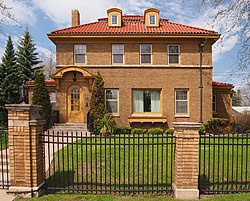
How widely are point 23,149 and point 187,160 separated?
3956 mm

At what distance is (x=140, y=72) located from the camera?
14.9 m

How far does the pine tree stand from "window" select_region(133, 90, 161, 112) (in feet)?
65.1

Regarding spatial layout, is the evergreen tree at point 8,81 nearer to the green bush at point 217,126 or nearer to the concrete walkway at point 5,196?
the concrete walkway at point 5,196

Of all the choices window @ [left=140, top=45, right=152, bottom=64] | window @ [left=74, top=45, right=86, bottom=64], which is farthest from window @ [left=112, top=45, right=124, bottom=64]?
window @ [left=74, top=45, right=86, bottom=64]

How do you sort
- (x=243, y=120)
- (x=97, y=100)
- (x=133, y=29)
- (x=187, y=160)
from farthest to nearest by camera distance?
1. (x=243, y=120)
2. (x=133, y=29)
3. (x=97, y=100)
4. (x=187, y=160)

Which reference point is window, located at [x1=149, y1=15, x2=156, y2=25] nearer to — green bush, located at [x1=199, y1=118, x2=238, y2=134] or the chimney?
the chimney

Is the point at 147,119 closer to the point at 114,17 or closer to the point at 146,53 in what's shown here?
the point at 146,53

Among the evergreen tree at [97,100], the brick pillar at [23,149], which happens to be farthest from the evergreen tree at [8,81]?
the brick pillar at [23,149]

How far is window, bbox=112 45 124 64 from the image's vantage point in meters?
15.1

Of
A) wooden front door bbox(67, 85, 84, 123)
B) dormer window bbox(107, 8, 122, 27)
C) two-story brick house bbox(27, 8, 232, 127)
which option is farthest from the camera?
dormer window bbox(107, 8, 122, 27)

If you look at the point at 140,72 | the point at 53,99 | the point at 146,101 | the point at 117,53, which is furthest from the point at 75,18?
the point at 146,101

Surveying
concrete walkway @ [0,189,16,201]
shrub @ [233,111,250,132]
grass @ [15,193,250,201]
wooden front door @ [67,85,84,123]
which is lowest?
concrete walkway @ [0,189,16,201]

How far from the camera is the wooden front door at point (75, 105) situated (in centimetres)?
1480

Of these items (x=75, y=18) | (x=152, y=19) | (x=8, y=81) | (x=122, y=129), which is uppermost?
(x=75, y=18)
